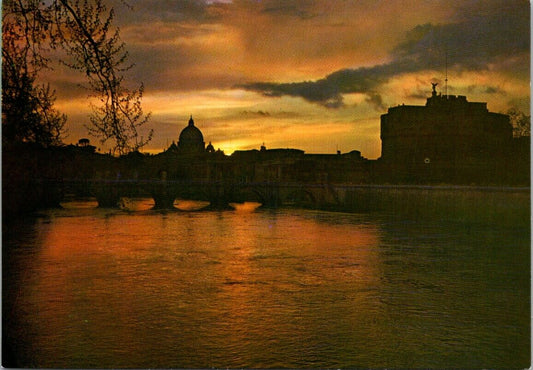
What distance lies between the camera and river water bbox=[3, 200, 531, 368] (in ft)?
27.2

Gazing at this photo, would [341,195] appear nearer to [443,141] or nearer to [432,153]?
[432,153]

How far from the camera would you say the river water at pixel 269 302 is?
8.30 metres

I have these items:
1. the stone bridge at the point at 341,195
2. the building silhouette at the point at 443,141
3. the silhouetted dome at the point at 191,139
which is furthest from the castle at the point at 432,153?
the silhouetted dome at the point at 191,139

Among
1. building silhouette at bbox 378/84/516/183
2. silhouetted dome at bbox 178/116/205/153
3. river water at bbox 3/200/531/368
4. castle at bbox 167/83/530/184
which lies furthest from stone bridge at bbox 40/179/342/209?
silhouetted dome at bbox 178/116/205/153

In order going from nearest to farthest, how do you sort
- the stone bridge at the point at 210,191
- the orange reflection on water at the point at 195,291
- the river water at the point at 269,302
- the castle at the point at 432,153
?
the river water at the point at 269,302 → the orange reflection on water at the point at 195,291 → the castle at the point at 432,153 → the stone bridge at the point at 210,191

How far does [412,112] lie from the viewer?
51125 millimetres

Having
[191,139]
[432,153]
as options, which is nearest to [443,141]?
[432,153]

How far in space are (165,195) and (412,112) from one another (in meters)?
23.2

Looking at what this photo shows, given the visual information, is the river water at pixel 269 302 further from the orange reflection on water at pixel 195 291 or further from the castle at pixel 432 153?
the castle at pixel 432 153

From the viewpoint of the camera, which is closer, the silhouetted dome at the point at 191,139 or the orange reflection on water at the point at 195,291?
the orange reflection on water at the point at 195,291

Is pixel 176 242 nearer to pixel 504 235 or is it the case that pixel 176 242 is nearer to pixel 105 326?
pixel 504 235

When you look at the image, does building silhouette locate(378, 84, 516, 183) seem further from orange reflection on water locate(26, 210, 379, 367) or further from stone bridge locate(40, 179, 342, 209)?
orange reflection on water locate(26, 210, 379, 367)

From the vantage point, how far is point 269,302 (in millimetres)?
12156

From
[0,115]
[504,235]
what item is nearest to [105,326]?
[0,115]
